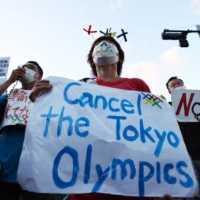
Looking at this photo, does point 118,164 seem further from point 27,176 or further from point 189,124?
point 189,124

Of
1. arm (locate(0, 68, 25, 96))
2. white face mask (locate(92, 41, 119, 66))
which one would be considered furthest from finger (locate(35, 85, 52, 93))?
arm (locate(0, 68, 25, 96))

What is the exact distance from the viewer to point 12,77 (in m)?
1.92

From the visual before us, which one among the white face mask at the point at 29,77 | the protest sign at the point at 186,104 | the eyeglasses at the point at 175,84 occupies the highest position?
the eyeglasses at the point at 175,84

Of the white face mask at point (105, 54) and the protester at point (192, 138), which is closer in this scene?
the white face mask at point (105, 54)

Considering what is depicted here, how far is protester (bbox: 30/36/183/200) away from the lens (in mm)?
1333

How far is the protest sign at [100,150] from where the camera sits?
1040 millimetres

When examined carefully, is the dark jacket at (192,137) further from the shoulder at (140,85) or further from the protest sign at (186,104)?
the shoulder at (140,85)

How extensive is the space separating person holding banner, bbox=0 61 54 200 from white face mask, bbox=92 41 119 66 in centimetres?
71

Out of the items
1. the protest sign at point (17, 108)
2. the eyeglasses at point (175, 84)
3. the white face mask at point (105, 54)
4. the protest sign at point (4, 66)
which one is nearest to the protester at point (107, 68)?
the white face mask at point (105, 54)

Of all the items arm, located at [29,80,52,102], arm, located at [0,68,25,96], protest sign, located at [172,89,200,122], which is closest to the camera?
arm, located at [29,80,52,102]

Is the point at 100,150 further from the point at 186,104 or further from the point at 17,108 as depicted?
the point at 186,104

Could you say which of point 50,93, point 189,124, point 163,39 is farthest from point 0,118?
point 163,39

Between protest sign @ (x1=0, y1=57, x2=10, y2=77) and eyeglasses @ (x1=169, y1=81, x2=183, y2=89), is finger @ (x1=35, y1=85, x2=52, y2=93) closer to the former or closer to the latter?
eyeglasses @ (x1=169, y1=81, x2=183, y2=89)

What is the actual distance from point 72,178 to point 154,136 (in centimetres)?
45
